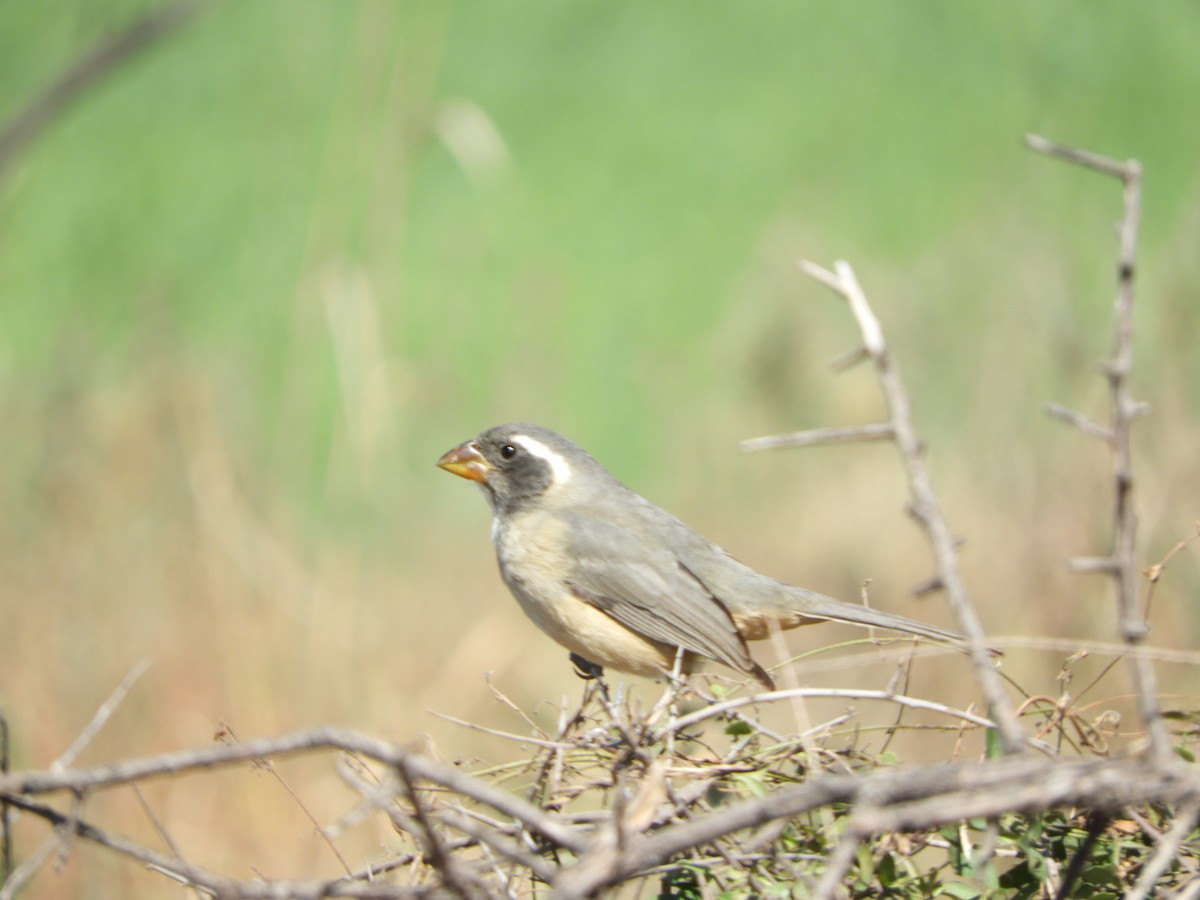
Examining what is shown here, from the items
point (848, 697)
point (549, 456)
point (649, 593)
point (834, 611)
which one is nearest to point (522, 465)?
point (549, 456)

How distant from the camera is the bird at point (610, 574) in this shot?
13.3ft

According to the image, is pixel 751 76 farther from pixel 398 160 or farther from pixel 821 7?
pixel 398 160

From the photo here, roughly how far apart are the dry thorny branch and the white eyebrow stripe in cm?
214

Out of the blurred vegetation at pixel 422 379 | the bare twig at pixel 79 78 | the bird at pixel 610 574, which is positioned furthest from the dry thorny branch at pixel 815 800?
the blurred vegetation at pixel 422 379

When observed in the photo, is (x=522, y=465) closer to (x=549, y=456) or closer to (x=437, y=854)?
(x=549, y=456)

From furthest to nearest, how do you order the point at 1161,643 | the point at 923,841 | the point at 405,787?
the point at 1161,643
the point at 923,841
the point at 405,787

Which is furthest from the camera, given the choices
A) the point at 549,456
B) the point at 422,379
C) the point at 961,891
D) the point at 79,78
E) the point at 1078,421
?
the point at 422,379

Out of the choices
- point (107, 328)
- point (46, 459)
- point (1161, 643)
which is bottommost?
point (1161, 643)

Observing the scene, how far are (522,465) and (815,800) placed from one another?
3.17 metres

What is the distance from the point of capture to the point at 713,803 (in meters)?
2.30

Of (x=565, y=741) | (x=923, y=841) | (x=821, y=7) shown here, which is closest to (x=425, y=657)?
(x=565, y=741)

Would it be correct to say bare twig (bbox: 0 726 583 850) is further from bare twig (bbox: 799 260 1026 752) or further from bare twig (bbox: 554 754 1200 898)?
bare twig (bbox: 799 260 1026 752)

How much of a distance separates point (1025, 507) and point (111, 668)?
11.9 ft

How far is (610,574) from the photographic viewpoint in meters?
4.20
